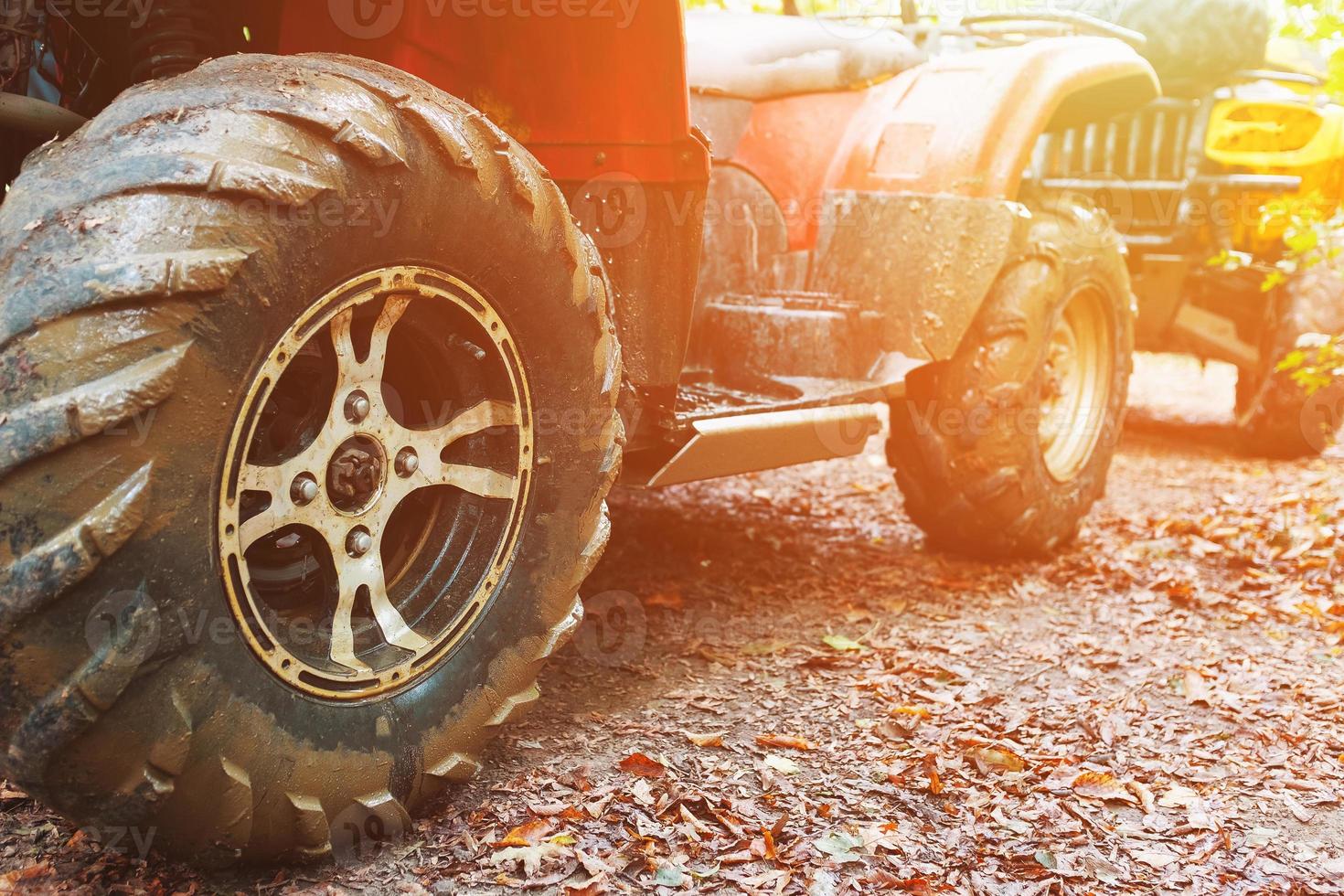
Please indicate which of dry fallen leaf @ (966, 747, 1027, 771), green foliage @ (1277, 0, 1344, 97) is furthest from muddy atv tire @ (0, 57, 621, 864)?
green foliage @ (1277, 0, 1344, 97)

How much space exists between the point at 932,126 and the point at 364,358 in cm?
245

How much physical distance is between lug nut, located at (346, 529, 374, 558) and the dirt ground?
0.58 meters

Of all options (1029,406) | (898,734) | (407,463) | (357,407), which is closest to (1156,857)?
(898,734)

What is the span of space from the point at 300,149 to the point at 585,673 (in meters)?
1.73

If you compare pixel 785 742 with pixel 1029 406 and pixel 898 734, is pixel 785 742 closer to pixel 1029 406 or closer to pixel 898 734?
pixel 898 734

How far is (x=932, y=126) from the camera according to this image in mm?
4168

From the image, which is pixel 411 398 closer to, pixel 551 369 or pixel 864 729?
pixel 551 369

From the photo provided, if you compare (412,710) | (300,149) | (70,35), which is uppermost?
(70,35)

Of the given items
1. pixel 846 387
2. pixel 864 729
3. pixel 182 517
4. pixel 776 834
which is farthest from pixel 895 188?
pixel 182 517

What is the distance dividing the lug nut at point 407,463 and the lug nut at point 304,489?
213 millimetres

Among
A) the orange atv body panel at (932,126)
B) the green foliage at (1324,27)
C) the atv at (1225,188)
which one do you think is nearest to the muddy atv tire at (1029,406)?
the orange atv body panel at (932,126)

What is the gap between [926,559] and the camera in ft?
15.1

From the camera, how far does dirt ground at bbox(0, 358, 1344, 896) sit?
234 centimetres

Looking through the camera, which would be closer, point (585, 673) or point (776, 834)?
point (776, 834)
